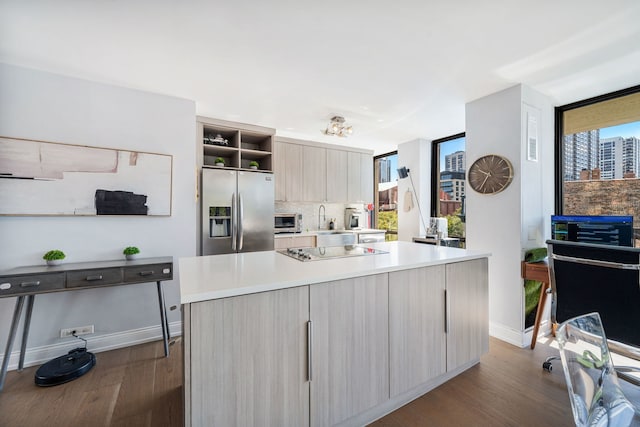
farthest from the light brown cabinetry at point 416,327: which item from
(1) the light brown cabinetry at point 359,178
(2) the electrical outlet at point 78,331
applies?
(1) the light brown cabinetry at point 359,178

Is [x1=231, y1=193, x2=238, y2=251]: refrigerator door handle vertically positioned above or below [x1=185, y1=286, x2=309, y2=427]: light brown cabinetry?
above

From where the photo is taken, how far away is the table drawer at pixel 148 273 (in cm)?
223

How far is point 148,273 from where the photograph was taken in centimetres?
229

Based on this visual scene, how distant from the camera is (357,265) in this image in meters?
1.57

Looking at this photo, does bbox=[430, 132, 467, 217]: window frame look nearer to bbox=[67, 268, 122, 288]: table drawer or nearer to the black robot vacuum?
bbox=[67, 268, 122, 288]: table drawer

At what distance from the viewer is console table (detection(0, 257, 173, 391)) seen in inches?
74.4

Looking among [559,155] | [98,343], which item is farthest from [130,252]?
[559,155]

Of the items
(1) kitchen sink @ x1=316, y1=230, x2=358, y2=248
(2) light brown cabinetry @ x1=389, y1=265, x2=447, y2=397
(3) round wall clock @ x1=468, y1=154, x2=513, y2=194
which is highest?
(3) round wall clock @ x1=468, y1=154, x2=513, y2=194

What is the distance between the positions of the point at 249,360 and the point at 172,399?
1.09m

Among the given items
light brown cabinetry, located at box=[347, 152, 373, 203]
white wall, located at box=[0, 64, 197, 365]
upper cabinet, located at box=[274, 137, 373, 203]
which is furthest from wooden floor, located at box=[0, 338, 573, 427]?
A: light brown cabinetry, located at box=[347, 152, 373, 203]

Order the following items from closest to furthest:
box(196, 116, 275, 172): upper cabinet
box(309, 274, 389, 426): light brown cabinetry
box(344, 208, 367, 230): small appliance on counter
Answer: box(309, 274, 389, 426): light brown cabinetry
box(196, 116, 275, 172): upper cabinet
box(344, 208, 367, 230): small appliance on counter

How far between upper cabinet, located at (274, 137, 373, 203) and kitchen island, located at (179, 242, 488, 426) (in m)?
2.27

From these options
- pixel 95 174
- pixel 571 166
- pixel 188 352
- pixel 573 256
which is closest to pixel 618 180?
pixel 571 166

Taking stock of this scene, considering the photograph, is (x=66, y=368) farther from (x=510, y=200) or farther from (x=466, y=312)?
(x=510, y=200)
